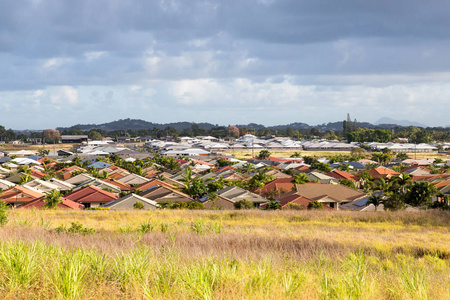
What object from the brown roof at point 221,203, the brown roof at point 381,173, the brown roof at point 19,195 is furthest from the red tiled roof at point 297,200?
the brown roof at point 381,173

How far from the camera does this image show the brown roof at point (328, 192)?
37.1 meters

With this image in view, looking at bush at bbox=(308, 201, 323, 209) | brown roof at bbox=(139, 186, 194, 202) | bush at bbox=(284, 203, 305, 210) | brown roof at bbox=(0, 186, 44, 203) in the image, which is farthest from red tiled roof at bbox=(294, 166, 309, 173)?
brown roof at bbox=(0, 186, 44, 203)

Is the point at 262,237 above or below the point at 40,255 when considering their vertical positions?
below

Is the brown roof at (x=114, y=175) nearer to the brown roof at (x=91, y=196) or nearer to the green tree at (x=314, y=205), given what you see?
the brown roof at (x=91, y=196)

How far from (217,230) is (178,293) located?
8089mm

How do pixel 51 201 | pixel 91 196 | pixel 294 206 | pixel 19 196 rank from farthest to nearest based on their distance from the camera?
pixel 91 196, pixel 19 196, pixel 294 206, pixel 51 201

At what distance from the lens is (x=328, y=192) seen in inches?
1506

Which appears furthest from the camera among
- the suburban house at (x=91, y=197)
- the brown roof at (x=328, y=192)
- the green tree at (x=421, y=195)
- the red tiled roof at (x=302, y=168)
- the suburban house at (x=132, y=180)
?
the red tiled roof at (x=302, y=168)

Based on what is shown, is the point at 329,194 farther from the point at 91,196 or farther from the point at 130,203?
the point at 91,196

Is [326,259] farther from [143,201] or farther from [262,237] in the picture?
[143,201]

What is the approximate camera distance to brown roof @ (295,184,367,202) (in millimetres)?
37094

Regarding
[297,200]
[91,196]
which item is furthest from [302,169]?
[91,196]

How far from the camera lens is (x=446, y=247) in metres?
13.4

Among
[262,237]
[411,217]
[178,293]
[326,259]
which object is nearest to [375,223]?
[411,217]
